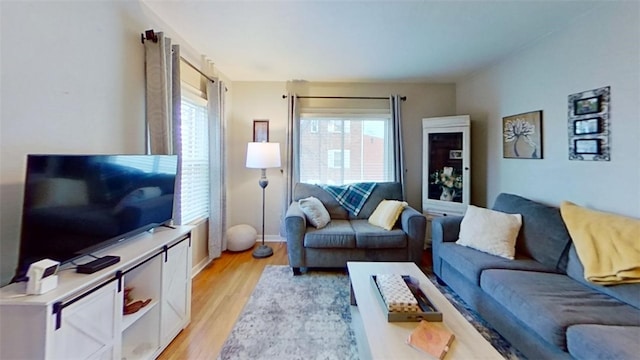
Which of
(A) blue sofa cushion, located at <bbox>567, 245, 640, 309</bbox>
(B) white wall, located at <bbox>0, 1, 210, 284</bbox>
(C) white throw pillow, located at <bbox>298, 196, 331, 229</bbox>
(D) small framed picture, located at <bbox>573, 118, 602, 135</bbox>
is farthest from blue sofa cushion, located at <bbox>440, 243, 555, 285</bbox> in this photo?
(B) white wall, located at <bbox>0, 1, 210, 284</bbox>

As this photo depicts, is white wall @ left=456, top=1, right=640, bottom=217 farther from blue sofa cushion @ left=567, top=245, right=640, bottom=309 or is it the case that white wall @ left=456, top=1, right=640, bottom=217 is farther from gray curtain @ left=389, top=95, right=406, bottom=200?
gray curtain @ left=389, top=95, right=406, bottom=200

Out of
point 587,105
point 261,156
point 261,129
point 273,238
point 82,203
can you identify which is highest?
point 261,129

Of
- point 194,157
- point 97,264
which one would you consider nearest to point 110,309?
point 97,264

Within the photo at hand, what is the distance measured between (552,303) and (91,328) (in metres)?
2.45

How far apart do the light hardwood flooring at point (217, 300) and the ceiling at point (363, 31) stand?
2460 mm

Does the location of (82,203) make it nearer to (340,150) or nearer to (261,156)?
(261,156)

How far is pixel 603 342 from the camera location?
1.35m

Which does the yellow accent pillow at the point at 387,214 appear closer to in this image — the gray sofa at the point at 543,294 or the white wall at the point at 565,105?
the gray sofa at the point at 543,294

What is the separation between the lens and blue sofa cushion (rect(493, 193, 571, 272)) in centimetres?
219

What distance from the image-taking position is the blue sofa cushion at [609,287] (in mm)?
1673

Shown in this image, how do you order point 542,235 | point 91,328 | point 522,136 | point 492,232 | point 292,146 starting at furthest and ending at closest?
point 292,146 → point 522,136 → point 492,232 → point 542,235 → point 91,328

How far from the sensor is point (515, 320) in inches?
73.8

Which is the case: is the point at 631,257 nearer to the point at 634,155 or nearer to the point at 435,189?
the point at 634,155

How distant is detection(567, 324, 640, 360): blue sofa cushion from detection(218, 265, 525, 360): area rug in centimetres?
52
